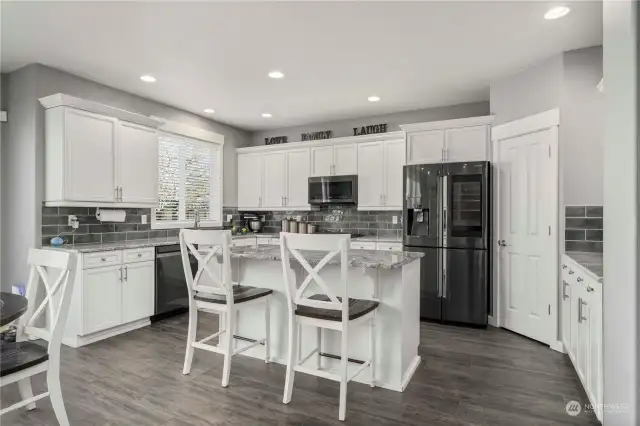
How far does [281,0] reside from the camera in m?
2.51

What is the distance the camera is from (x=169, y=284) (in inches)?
169

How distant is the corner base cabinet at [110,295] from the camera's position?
134 inches

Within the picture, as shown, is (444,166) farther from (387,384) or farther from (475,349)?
(387,384)

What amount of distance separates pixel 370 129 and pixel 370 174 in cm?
72

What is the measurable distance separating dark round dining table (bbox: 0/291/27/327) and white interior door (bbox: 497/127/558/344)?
399 cm

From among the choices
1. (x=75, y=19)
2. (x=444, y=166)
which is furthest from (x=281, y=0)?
(x=444, y=166)

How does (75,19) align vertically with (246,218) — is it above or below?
above

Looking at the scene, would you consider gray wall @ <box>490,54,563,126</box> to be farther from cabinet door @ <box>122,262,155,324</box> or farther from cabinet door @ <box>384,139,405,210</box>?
cabinet door @ <box>122,262,155,324</box>

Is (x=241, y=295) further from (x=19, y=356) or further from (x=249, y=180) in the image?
(x=249, y=180)

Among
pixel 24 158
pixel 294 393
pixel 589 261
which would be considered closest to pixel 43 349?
pixel 294 393

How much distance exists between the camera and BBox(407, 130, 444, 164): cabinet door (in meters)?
4.45

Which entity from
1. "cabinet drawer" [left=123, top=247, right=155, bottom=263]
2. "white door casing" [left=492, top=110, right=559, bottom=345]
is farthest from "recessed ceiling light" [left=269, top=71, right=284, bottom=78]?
"white door casing" [left=492, top=110, right=559, bottom=345]

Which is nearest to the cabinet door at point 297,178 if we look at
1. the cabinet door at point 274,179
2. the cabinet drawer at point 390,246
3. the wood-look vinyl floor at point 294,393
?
the cabinet door at point 274,179

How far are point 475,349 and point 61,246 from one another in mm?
4157
